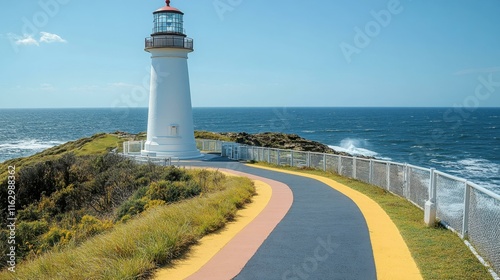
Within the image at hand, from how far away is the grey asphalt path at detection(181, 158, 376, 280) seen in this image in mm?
6074

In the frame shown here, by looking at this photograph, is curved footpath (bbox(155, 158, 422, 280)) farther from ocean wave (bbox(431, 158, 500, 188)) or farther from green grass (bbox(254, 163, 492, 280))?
ocean wave (bbox(431, 158, 500, 188))

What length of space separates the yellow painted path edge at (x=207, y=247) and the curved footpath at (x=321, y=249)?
0.15m

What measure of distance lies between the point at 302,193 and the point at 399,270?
7.33m

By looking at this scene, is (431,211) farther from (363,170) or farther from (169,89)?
(169,89)

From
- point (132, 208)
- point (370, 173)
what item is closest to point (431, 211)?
point (370, 173)

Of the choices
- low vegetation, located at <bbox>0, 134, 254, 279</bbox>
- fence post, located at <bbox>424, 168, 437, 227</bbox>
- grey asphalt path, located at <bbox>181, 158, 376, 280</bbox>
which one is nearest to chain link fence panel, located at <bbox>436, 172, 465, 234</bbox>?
fence post, located at <bbox>424, 168, 437, 227</bbox>

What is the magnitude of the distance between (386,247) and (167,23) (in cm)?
2031

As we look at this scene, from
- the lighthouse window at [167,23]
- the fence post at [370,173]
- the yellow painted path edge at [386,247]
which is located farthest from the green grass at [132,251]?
the lighthouse window at [167,23]

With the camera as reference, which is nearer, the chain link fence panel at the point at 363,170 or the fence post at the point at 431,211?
the fence post at the point at 431,211

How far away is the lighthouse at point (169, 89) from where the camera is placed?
949 inches

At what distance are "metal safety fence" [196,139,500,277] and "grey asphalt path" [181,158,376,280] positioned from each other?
163cm

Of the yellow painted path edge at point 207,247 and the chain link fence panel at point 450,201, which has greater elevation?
the chain link fence panel at point 450,201

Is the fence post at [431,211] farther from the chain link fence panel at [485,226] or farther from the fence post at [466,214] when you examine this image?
the chain link fence panel at [485,226]

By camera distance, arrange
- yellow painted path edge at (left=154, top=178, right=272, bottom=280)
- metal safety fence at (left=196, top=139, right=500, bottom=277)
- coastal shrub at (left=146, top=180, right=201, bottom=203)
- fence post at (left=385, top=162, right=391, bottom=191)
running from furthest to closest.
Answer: fence post at (left=385, top=162, right=391, bottom=191) < coastal shrub at (left=146, top=180, right=201, bottom=203) < metal safety fence at (left=196, top=139, right=500, bottom=277) < yellow painted path edge at (left=154, top=178, right=272, bottom=280)
